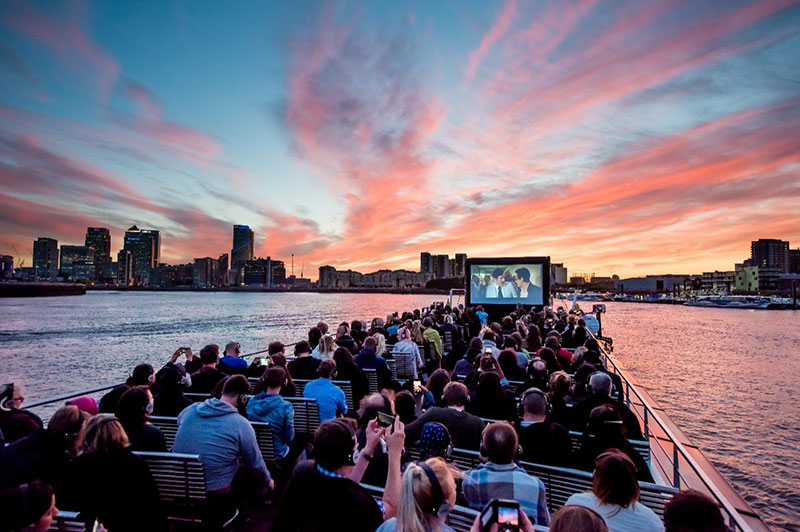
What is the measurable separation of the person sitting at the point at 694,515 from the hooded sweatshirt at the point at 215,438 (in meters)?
2.83

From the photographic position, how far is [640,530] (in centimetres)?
210

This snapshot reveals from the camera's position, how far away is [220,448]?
3160mm

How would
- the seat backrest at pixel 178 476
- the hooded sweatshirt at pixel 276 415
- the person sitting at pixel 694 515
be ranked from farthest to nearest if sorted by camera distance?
1. the hooded sweatshirt at pixel 276 415
2. the seat backrest at pixel 178 476
3. the person sitting at pixel 694 515

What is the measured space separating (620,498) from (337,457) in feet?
4.98

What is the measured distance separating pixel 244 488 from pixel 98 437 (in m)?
1.31

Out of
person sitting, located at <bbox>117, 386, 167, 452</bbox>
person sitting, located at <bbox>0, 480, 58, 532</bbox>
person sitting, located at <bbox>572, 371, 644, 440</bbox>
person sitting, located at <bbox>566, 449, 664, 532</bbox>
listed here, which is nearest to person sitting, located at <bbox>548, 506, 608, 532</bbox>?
person sitting, located at <bbox>566, 449, 664, 532</bbox>

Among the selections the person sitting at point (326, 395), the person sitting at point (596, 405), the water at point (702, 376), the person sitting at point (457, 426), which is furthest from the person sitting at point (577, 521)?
the water at point (702, 376)

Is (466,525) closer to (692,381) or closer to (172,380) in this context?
(172,380)

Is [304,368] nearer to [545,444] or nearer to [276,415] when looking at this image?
[276,415]

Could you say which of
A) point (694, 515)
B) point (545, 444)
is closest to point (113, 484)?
point (545, 444)

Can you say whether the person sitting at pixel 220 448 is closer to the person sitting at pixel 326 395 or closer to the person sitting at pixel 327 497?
the person sitting at pixel 326 395

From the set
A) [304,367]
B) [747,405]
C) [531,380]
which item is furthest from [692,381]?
[304,367]

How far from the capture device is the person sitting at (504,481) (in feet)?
7.91

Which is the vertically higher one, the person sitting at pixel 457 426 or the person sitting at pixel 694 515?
the person sitting at pixel 694 515
